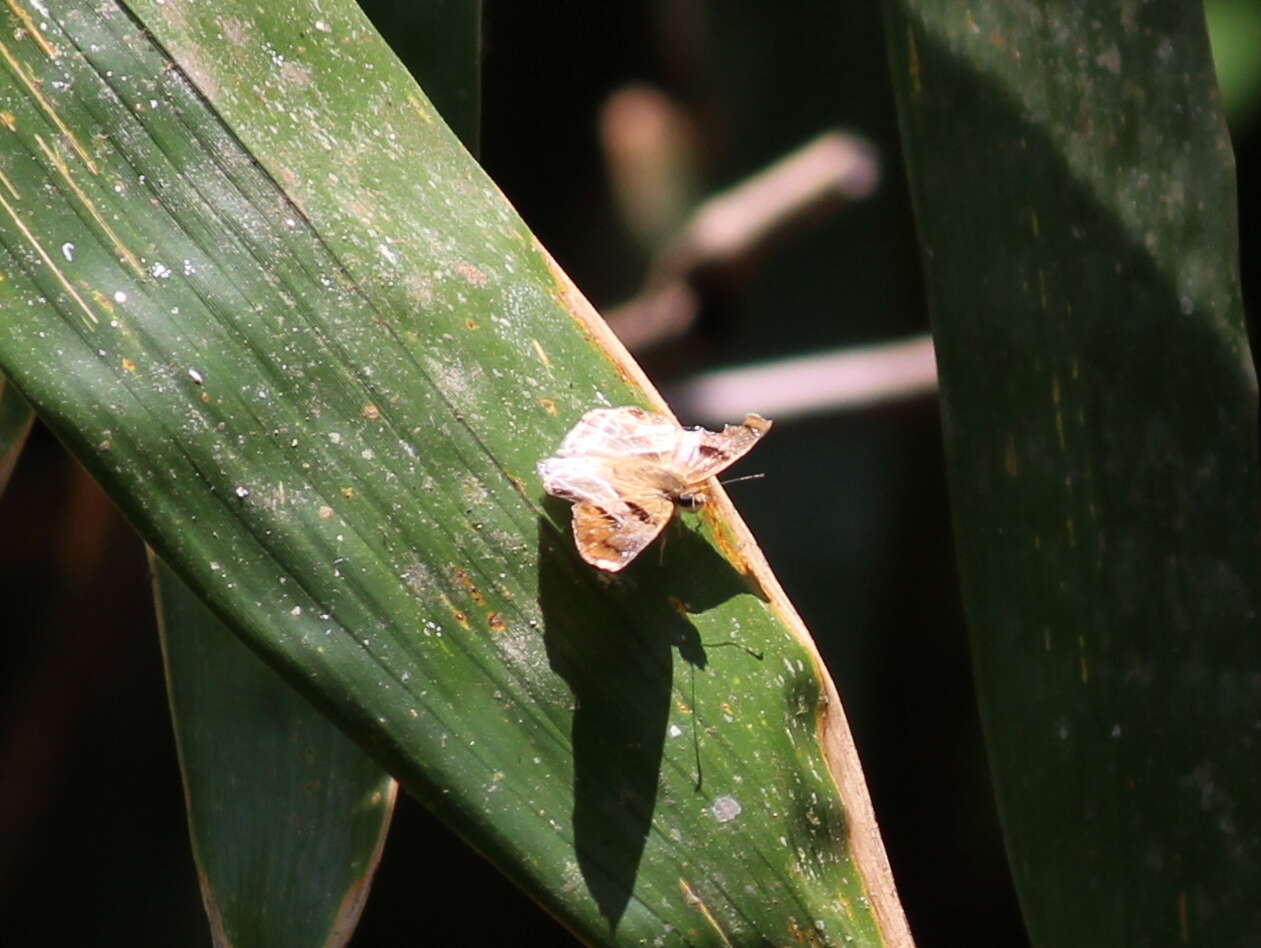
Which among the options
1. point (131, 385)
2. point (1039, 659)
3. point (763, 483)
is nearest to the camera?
point (131, 385)

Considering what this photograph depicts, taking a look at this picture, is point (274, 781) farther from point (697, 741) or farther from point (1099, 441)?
point (1099, 441)

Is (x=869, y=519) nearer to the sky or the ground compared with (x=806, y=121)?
nearer to the ground

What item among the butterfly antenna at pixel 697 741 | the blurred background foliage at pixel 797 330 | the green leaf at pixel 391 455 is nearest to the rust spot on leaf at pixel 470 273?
the green leaf at pixel 391 455

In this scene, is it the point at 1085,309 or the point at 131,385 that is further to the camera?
the point at 1085,309

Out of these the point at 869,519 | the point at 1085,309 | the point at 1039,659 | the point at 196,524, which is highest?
the point at 196,524

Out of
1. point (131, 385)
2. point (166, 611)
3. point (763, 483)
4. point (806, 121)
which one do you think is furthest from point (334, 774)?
point (806, 121)

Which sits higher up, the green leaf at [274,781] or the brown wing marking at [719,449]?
the brown wing marking at [719,449]

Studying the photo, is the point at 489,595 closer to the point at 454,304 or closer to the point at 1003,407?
the point at 454,304

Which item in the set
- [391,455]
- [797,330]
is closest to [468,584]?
[391,455]

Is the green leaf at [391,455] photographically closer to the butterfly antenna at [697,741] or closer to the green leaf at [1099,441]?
the butterfly antenna at [697,741]
